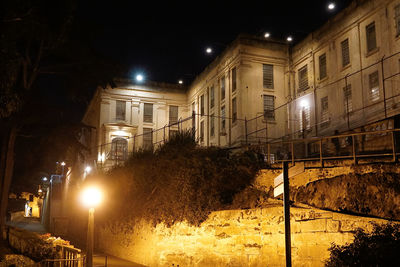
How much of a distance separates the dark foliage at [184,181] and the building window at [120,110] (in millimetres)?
24915

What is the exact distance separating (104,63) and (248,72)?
45.0ft

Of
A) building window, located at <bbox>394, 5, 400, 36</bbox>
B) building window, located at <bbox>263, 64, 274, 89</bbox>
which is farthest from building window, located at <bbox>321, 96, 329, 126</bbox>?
building window, located at <bbox>394, 5, 400, 36</bbox>

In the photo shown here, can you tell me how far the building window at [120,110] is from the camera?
44438mm

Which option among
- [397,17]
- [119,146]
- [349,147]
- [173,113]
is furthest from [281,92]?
[119,146]

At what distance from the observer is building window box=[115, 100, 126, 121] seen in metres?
44.4

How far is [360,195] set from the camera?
12.1 meters

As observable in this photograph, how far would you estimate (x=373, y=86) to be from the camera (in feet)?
82.1

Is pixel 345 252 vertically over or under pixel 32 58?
under

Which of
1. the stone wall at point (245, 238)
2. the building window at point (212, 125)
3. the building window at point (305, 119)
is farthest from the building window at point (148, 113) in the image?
the stone wall at point (245, 238)

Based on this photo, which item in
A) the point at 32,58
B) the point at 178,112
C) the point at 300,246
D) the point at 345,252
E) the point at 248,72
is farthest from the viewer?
the point at 178,112

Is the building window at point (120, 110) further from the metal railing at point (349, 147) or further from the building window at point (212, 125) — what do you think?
the metal railing at point (349, 147)

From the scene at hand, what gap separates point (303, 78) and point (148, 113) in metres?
19.1

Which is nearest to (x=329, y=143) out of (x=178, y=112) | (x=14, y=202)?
(x=178, y=112)

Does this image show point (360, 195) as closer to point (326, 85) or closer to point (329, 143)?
point (329, 143)
